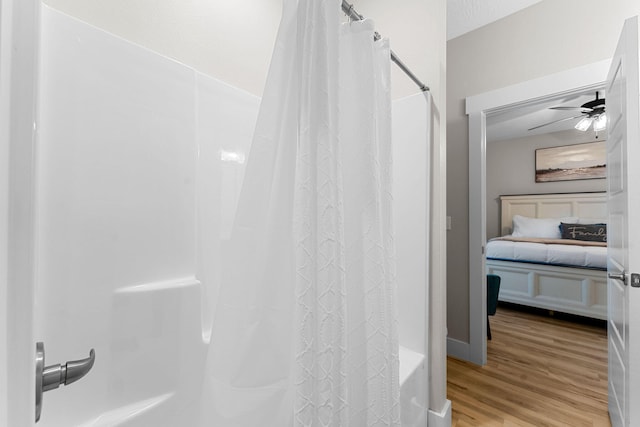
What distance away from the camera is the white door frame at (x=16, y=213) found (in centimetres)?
24

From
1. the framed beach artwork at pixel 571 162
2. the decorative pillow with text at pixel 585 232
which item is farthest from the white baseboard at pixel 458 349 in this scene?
the framed beach artwork at pixel 571 162

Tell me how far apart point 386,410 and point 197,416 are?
0.77 metres

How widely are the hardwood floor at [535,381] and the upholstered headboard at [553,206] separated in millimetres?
2271

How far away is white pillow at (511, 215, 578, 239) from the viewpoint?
467 centimetres

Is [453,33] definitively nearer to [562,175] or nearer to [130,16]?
[130,16]

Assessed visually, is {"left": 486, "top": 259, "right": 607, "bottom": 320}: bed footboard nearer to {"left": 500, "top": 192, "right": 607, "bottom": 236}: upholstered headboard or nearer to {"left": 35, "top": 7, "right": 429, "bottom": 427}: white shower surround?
{"left": 500, "top": 192, "right": 607, "bottom": 236}: upholstered headboard

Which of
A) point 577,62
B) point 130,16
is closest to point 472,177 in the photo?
point 577,62

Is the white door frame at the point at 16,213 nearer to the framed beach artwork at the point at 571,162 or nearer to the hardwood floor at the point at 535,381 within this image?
the hardwood floor at the point at 535,381

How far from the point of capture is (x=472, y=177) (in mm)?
2346

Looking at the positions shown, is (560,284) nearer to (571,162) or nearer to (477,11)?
(571,162)

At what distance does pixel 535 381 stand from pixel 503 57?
234cm

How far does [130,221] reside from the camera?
3.42ft

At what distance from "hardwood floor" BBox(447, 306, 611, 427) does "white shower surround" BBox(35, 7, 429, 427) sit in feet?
2.54

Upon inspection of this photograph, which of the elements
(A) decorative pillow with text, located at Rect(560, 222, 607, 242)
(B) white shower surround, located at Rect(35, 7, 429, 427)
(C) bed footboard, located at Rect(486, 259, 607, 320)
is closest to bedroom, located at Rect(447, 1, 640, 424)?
(B) white shower surround, located at Rect(35, 7, 429, 427)
